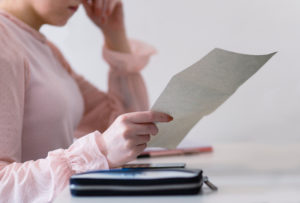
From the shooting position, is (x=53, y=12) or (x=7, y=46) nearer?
(x=7, y=46)

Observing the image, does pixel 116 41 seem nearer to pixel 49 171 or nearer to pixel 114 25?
pixel 114 25

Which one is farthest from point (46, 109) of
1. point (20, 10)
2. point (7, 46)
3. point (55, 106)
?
point (20, 10)

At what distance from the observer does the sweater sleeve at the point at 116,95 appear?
4.60ft

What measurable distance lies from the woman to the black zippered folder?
0.11 m

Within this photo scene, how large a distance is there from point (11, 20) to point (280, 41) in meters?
0.80

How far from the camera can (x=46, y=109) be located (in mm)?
952

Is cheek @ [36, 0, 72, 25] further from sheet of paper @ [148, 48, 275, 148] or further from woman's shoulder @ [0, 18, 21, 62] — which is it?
sheet of paper @ [148, 48, 275, 148]

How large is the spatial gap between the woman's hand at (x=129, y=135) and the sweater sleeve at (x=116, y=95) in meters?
0.75

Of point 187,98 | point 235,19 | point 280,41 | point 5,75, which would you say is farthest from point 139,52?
point 187,98

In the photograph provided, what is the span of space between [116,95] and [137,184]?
3.07 ft

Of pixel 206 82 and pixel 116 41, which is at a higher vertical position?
pixel 116 41

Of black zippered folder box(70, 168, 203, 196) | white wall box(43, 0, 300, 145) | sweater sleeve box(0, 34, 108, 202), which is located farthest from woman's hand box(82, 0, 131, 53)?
black zippered folder box(70, 168, 203, 196)

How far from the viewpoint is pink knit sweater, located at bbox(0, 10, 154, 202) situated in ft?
2.15

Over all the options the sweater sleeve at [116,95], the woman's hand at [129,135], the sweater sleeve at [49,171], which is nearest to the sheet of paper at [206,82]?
the woman's hand at [129,135]
